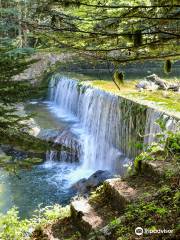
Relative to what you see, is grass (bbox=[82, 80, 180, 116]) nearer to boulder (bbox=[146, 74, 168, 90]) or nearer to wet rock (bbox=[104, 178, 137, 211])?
boulder (bbox=[146, 74, 168, 90])

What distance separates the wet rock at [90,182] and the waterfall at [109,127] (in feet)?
3.31

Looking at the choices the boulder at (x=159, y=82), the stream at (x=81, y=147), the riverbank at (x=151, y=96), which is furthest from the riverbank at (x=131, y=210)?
the boulder at (x=159, y=82)

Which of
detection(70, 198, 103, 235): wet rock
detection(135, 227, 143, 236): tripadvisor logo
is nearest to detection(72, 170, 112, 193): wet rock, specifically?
detection(70, 198, 103, 235): wet rock

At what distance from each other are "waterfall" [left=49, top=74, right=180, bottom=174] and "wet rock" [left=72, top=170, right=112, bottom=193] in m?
1.01

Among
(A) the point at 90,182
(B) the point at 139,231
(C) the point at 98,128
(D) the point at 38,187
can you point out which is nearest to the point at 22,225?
(B) the point at 139,231

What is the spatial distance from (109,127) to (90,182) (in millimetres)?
2872

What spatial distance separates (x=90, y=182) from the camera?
10.6 metres

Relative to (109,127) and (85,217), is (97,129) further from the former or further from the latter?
(85,217)

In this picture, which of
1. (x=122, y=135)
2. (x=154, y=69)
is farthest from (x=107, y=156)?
(x=154, y=69)

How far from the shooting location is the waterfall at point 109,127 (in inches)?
444

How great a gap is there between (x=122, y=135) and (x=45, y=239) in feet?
23.2

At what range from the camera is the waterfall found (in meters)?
11.3

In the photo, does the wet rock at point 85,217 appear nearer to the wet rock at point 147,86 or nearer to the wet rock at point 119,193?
the wet rock at point 119,193

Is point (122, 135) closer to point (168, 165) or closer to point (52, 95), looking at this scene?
point (168, 165)
